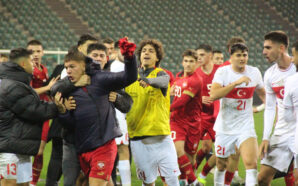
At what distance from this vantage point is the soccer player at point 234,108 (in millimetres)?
5633

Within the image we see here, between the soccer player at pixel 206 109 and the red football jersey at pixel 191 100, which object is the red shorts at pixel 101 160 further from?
the soccer player at pixel 206 109

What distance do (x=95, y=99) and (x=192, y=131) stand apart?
9.09ft

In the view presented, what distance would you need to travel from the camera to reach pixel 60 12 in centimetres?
2447

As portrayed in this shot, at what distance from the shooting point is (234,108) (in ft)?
18.9

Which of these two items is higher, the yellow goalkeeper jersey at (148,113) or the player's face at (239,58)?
the player's face at (239,58)

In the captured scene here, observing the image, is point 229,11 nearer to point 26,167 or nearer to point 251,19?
point 251,19

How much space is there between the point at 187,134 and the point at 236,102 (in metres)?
1.15

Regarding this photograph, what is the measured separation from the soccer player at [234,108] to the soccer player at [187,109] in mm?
689

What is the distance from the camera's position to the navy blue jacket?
414 centimetres

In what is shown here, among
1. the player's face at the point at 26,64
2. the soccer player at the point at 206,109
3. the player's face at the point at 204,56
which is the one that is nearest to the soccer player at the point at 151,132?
the player's face at the point at 26,64

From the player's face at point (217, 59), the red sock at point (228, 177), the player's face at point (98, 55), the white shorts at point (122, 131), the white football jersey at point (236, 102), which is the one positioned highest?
the player's face at point (98, 55)

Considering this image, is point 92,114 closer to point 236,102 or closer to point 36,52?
point 236,102

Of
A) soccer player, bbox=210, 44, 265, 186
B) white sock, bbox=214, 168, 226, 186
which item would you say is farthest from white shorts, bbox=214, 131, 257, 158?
white sock, bbox=214, 168, 226, 186

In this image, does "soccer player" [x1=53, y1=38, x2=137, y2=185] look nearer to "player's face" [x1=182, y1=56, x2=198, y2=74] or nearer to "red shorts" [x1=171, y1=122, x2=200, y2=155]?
"red shorts" [x1=171, y1=122, x2=200, y2=155]
